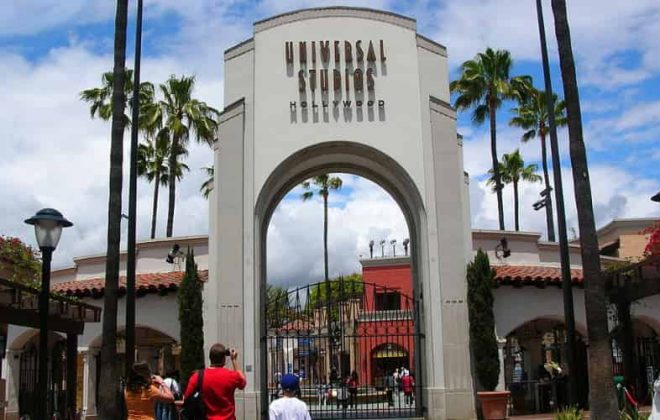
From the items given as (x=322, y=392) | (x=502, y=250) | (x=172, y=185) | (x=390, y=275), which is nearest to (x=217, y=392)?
(x=502, y=250)

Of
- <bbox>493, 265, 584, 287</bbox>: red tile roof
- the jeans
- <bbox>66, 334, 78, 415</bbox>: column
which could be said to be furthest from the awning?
<bbox>493, 265, 584, 287</bbox>: red tile roof

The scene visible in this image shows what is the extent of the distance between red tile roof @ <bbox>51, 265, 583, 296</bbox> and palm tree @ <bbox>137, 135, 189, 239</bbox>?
1375 centimetres

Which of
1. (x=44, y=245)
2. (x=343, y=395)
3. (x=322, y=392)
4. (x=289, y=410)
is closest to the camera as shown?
(x=289, y=410)

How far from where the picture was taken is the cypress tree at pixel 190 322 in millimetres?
19844

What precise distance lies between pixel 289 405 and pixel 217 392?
797 millimetres

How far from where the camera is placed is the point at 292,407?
7273 millimetres

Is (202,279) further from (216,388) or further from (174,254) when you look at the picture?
(216,388)

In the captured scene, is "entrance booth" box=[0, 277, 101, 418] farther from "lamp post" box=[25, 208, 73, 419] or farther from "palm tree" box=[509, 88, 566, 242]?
"palm tree" box=[509, 88, 566, 242]

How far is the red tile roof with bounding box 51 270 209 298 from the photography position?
2173 centimetres

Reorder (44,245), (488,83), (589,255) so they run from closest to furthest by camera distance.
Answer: (44,245), (589,255), (488,83)

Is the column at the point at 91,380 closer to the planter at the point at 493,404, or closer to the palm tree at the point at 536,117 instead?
the planter at the point at 493,404

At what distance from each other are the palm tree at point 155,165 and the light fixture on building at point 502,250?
1720 cm

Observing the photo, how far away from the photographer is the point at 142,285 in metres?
21.9

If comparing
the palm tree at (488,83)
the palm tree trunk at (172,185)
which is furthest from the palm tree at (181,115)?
the palm tree at (488,83)
